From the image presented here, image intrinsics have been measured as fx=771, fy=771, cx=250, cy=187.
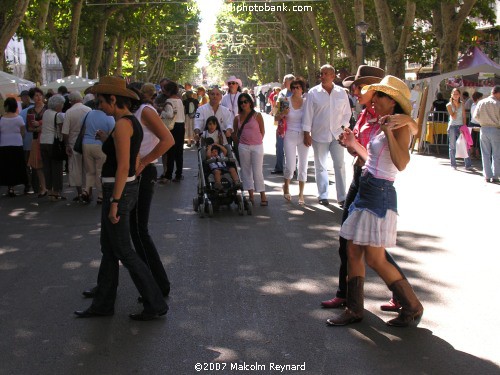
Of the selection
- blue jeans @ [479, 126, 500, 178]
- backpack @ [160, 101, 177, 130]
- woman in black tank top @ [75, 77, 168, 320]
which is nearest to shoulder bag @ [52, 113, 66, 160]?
backpack @ [160, 101, 177, 130]

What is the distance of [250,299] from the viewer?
6.33 metres

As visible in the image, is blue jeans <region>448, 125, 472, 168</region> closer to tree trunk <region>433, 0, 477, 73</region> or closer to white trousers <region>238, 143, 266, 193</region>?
white trousers <region>238, 143, 266, 193</region>

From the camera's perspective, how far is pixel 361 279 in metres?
5.59

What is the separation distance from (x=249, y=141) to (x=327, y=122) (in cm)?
119

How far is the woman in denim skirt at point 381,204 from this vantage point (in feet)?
17.1

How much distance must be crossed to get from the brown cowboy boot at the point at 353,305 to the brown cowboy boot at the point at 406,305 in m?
0.23

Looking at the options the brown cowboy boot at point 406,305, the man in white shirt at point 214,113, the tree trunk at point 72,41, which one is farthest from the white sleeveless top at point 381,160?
the tree trunk at point 72,41

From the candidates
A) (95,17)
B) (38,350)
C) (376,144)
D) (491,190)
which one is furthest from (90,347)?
(95,17)

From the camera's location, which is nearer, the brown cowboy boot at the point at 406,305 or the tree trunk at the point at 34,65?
the brown cowboy boot at the point at 406,305

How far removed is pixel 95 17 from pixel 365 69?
94.2 ft

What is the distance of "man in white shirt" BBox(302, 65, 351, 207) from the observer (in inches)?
420

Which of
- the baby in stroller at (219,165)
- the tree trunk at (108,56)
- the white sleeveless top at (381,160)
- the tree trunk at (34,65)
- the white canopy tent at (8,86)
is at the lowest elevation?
the baby in stroller at (219,165)

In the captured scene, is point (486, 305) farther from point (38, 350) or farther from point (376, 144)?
point (38, 350)

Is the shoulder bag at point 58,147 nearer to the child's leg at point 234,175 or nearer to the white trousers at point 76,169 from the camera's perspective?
the white trousers at point 76,169
